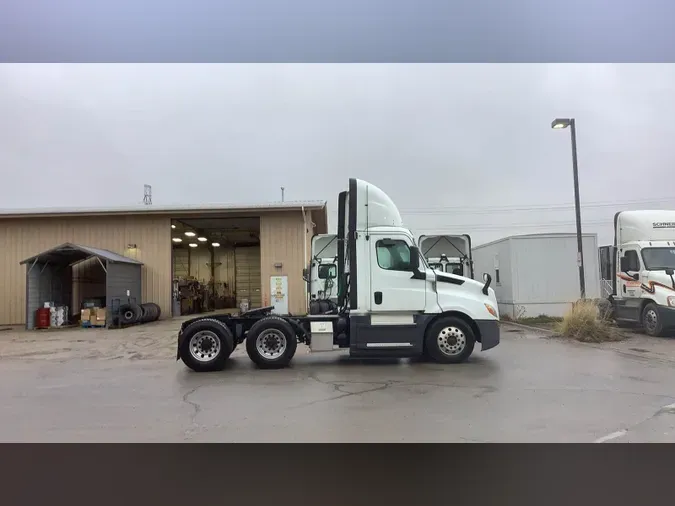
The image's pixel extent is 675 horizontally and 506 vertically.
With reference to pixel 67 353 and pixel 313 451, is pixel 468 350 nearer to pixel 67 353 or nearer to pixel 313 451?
pixel 313 451

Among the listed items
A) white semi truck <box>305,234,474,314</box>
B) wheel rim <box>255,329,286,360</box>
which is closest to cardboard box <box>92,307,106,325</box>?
white semi truck <box>305,234,474,314</box>

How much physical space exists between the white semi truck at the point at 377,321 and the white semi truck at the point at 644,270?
6.48m

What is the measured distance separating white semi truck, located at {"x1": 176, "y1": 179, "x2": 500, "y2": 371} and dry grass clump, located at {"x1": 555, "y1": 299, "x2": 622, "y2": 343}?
4593 millimetres

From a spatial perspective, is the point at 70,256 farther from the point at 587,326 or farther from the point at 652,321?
the point at 652,321

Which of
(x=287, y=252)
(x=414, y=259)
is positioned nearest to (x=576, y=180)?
(x=414, y=259)

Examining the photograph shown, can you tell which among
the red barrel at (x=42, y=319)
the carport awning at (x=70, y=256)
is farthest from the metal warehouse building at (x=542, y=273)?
the red barrel at (x=42, y=319)

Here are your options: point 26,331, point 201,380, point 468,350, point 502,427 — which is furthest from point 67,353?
point 502,427

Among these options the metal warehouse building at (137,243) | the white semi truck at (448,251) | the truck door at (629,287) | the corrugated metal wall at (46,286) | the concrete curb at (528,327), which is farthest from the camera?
the metal warehouse building at (137,243)

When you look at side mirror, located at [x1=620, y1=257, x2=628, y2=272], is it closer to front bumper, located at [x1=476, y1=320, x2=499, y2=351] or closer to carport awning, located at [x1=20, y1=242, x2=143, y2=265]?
front bumper, located at [x1=476, y1=320, x2=499, y2=351]

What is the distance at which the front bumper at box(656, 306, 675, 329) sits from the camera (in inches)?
487

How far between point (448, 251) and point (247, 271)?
21.3m

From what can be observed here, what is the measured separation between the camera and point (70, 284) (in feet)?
73.3

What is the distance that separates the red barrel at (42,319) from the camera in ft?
62.4

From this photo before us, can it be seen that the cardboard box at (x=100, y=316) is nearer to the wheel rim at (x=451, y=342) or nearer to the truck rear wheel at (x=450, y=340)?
the truck rear wheel at (x=450, y=340)
